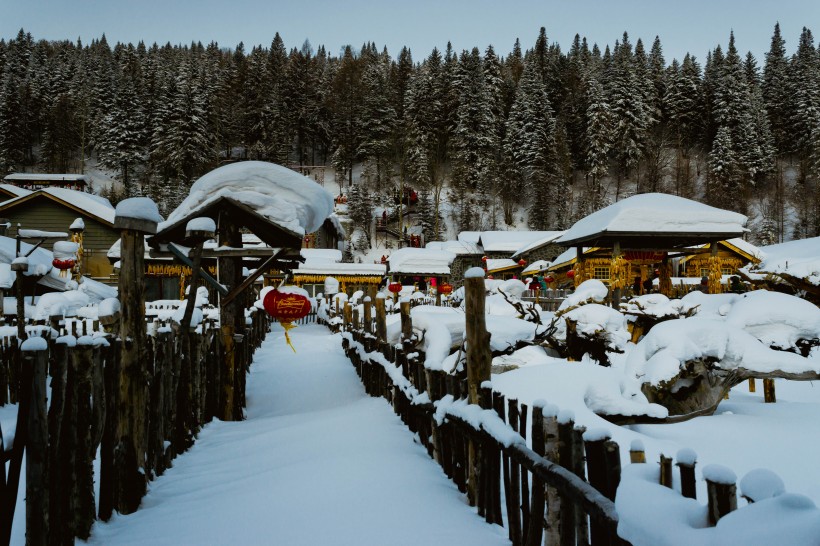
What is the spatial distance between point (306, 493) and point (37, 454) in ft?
6.86

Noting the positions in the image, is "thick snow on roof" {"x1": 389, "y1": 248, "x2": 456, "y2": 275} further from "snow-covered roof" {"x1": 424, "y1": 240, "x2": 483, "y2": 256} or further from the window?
"snow-covered roof" {"x1": 424, "y1": 240, "x2": 483, "y2": 256}

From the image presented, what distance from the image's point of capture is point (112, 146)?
60.6 m

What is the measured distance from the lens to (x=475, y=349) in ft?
14.2

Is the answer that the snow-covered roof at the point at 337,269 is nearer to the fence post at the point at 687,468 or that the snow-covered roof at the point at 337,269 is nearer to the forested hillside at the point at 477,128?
the forested hillside at the point at 477,128

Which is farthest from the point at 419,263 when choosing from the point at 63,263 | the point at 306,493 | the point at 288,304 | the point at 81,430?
the point at 81,430

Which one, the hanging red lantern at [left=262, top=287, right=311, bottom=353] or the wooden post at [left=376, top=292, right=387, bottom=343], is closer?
the hanging red lantern at [left=262, top=287, right=311, bottom=353]

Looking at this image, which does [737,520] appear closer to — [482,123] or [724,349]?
[724,349]

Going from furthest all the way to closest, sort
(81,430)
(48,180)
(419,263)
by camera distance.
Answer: (48,180) → (419,263) → (81,430)

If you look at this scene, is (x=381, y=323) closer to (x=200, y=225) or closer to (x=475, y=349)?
(x=200, y=225)

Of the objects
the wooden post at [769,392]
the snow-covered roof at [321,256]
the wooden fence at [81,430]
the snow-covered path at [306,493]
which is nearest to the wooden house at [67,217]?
the snow-covered roof at [321,256]

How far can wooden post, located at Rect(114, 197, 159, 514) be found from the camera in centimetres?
389

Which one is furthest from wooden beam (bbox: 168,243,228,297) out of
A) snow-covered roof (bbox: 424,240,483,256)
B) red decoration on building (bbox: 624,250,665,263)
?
snow-covered roof (bbox: 424,240,483,256)

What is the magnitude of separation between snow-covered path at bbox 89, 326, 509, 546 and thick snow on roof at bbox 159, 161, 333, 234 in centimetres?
314

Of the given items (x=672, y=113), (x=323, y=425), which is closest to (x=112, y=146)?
(x=323, y=425)
